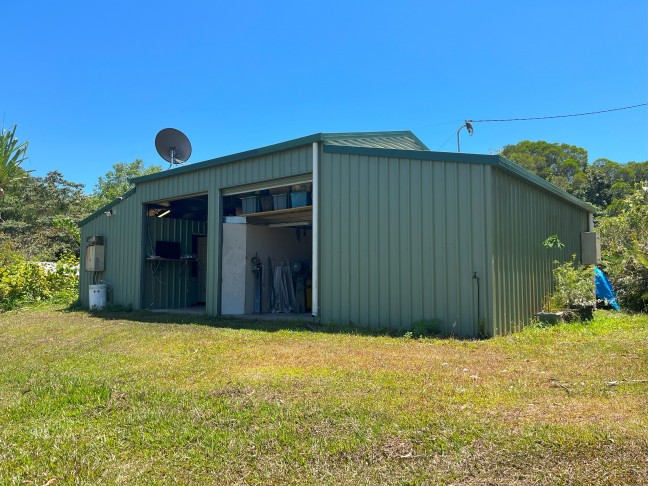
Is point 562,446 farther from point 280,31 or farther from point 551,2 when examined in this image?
point 280,31

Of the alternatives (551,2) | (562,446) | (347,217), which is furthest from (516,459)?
(551,2)

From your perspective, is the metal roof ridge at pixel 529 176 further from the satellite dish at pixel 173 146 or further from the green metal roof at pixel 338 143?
the satellite dish at pixel 173 146

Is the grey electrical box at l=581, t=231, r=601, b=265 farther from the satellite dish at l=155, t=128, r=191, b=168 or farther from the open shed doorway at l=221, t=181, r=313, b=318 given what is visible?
the satellite dish at l=155, t=128, r=191, b=168

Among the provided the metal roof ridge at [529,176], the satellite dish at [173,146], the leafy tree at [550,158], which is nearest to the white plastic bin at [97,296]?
the satellite dish at [173,146]

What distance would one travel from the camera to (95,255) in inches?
483

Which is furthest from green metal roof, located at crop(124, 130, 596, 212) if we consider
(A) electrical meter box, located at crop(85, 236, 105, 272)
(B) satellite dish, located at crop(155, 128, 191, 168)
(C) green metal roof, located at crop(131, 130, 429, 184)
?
(A) electrical meter box, located at crop(85, 236, 105, 272)

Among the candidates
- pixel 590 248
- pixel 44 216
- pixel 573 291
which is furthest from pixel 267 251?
pixel 44 216

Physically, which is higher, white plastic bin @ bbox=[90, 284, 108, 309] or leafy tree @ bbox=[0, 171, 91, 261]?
leafy tree @ bbox=[0, 171, 91, 261]

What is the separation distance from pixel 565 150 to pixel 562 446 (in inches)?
1550

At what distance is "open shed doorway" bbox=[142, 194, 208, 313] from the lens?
11.6m

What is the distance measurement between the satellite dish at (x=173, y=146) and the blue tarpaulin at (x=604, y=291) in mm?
10373

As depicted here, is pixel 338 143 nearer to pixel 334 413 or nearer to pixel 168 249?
pixel 334 413

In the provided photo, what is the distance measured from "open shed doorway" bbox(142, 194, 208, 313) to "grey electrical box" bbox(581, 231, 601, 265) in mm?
9203

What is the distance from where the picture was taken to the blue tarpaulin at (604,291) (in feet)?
32.7
